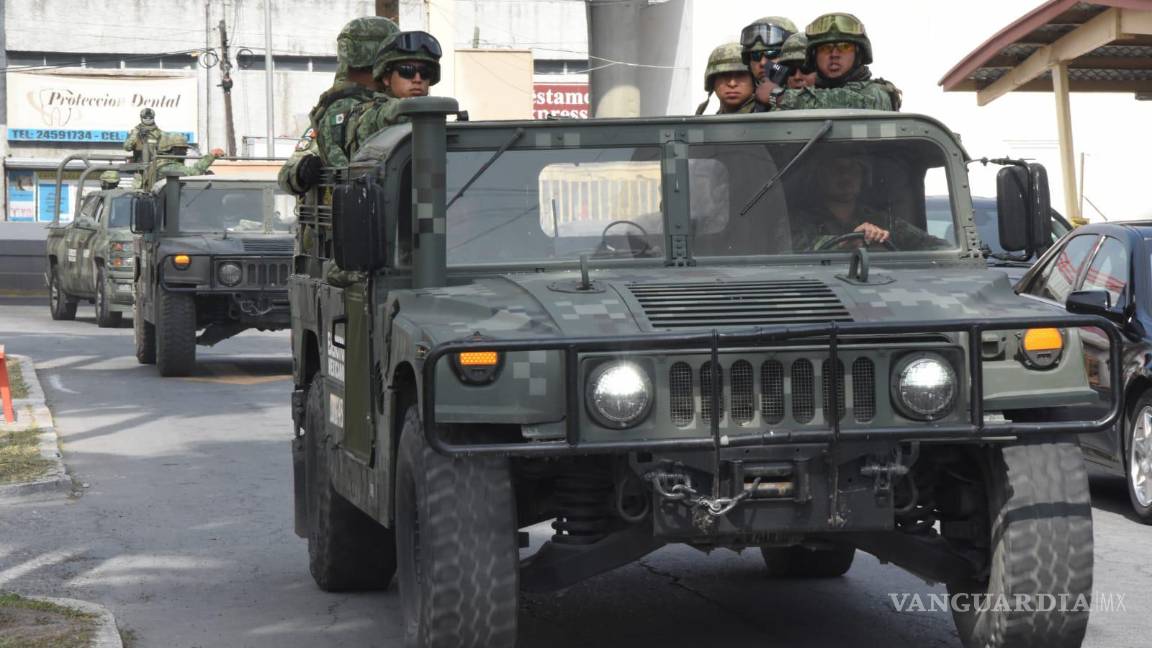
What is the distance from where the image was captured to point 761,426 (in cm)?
537

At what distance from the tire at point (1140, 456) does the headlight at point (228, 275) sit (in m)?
9.86

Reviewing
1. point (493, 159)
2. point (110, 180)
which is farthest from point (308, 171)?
point (110, 180)

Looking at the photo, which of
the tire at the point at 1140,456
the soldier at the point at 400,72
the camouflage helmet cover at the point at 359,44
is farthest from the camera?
the tire at the point at 1140,456

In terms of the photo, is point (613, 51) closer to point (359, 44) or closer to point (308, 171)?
point (359, 44)

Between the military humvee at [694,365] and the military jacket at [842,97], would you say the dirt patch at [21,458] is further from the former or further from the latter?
the military jacket at [842,97]

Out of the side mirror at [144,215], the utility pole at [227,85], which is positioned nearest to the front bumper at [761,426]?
the side mirror at [144,215]

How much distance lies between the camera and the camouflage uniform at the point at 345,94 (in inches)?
311

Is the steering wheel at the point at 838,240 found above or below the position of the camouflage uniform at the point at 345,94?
below

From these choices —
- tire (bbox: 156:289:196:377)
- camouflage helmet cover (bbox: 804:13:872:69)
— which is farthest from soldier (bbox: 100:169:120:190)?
camouflage helmet cover (bbox: 804:13:872:69)

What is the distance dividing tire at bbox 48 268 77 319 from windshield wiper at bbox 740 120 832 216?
836 inches

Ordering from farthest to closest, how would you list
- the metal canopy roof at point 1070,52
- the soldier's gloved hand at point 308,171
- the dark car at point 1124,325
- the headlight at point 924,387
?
the metal canopy roof at point 1070,52 < the dark car at point 1124,325 < the soldier's gloved hand at point 308,171 < the headlight at point 924,387

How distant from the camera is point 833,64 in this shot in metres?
7.95

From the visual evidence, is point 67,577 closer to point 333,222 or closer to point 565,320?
point 333,222

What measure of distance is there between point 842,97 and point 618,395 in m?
2.96
